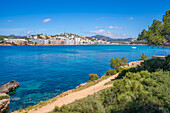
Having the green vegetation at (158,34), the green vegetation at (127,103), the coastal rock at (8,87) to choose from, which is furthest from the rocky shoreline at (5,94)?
the green vegetation at (158,34)

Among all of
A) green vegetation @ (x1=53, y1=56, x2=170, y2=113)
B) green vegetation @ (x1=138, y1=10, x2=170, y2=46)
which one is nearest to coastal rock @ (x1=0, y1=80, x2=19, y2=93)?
green vegetation @ (x1=53, y1=56, x2=170, y2=113)

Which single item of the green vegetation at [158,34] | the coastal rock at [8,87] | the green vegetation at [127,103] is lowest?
the coastal rock at [8,87]

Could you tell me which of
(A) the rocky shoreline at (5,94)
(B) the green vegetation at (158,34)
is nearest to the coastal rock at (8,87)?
(A) the rocky shoreline at (5,94)

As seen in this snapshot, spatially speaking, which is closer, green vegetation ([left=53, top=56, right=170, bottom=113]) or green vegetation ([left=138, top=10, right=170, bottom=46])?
green vegetation ([left=53, top=56, right=170, bottom=113])

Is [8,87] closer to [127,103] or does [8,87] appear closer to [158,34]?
[127,103]

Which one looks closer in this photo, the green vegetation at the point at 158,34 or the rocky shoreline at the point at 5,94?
the rocky shoreline at the point at 5,94

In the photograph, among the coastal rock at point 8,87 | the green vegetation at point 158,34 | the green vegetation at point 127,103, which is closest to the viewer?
the green vegetation at point 127,103

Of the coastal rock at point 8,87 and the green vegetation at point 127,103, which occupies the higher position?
the green vegetation at point 127,103

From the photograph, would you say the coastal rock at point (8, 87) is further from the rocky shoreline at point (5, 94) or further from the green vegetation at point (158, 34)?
the green vegetation at point (158, 34)

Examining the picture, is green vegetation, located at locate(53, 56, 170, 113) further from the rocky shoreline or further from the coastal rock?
the coastal rock

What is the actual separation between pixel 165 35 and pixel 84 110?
1393 centimetres

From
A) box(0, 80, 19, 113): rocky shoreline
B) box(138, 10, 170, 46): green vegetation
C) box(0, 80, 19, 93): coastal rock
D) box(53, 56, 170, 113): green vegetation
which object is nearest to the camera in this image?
box(53, 56, 170, 113): green vegetation

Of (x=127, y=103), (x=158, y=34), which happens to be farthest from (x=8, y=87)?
(x=158, y=34)

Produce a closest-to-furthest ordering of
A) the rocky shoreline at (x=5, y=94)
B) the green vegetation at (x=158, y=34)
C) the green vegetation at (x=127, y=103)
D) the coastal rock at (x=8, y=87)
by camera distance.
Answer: the green vegetation at (x=127, y=103), the rocky shoreline at (x=5, y=94), the green vegetation at (x=158, y=34), the coastal rock at (x=8, y=87)
